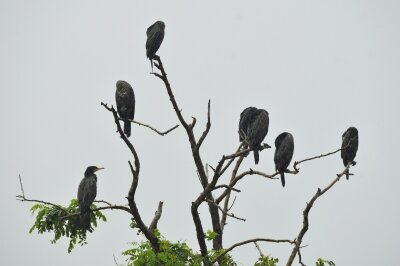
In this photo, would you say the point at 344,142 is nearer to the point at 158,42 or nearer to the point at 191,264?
the point at 158,42

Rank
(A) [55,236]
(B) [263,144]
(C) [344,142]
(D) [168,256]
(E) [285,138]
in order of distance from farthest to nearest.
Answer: (C) [344,142] < (E) [285,138] < (B) [263,144] < (A) [55,236] < (D) [168,256]

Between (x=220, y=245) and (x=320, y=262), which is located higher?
(x=220, y=245)

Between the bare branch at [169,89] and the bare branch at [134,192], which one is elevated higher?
the bare branch at [169,89]

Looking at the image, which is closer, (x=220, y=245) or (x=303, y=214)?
(x=303, y=214)

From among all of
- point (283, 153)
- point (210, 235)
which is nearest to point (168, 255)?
point (210, 235)

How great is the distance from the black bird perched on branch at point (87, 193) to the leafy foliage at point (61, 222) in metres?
0.16

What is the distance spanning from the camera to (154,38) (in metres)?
13.6

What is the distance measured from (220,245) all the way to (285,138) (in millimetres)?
2984

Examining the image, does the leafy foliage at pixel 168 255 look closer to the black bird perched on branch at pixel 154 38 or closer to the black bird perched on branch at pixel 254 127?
the black bird perched on branch at pixel 254 127

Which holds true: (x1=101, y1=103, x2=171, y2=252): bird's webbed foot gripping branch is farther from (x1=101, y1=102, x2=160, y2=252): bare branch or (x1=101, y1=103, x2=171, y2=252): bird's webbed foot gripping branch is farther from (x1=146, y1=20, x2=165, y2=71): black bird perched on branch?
(x1=146, y1=20, x2=165, y2=71): black bird perched on branch

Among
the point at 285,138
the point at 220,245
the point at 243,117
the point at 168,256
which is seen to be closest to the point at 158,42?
the point at 243,117

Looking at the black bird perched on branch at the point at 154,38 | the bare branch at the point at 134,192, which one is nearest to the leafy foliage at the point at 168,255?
the bare branch at the point at 134,192

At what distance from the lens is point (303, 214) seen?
9.55 meters

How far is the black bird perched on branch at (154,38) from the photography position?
13.4 metres
